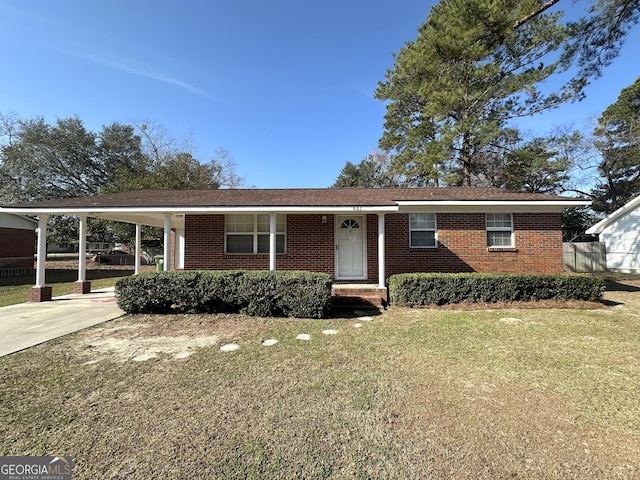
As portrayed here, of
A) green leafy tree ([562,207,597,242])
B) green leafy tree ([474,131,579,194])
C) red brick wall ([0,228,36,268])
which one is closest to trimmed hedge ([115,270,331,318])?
red brick wall ([0,228,36,268])

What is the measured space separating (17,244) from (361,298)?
22.5m

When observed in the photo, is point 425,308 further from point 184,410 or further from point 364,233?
point 184,410

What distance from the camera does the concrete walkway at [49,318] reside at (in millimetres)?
5532

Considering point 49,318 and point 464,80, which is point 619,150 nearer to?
point 464,80

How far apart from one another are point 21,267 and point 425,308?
23347 mm

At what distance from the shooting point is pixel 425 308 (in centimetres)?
794

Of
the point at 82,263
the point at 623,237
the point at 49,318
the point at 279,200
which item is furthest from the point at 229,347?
the point at 623,237

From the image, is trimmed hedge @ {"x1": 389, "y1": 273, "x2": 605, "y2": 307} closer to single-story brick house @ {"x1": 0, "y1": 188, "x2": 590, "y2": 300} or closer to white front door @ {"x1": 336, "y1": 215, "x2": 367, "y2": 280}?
single-story brick house @ {"x1": 0, "y1": 188, "x2": 590, "y2": 300}

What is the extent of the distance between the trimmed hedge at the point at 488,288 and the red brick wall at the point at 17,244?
22.4m

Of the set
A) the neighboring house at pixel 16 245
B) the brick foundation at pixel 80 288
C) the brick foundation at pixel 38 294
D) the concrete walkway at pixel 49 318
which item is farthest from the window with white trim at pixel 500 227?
the neighboring house at pixel 16 245

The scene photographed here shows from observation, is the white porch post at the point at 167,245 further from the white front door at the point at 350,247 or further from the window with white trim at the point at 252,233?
the white front door at the point at 350,247

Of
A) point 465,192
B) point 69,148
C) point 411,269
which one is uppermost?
point 69,148

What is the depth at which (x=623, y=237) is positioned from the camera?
58.6 ft

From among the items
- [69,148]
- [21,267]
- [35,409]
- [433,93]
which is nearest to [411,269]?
[433,93]
